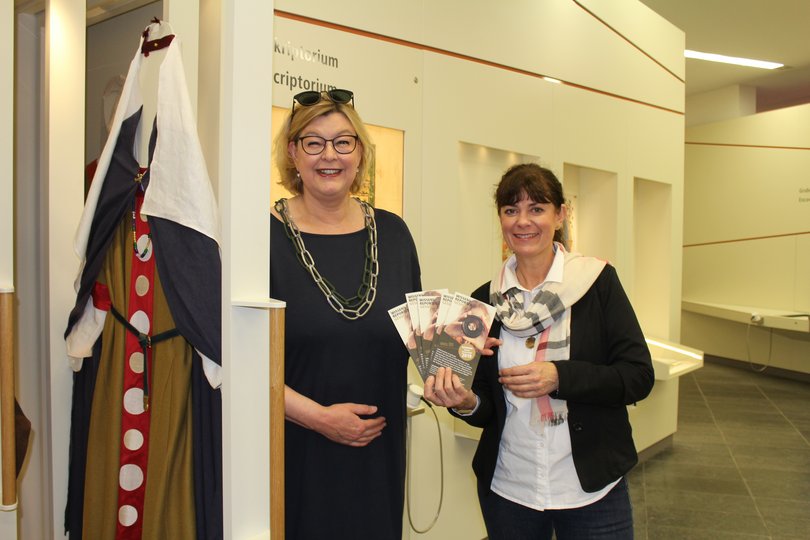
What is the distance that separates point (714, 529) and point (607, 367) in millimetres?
3225

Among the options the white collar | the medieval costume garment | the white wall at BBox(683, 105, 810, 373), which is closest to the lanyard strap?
the medieval costume garment

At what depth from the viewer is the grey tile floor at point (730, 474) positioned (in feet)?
14.4

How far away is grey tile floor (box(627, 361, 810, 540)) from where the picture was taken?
14.4 ft

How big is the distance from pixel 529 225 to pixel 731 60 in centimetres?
928

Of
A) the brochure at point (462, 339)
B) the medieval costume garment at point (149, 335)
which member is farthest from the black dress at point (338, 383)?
the medieval costume garment at point (149, 335)

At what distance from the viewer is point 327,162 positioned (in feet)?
5.71

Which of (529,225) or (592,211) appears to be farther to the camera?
(592,211)

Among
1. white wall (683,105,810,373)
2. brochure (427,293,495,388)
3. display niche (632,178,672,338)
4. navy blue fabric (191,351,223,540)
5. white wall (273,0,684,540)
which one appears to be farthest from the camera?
white wall (683,105,810,373)

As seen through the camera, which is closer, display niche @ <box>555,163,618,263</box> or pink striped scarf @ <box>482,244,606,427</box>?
pink striped scarf @ <box>482,244,606,427</box>

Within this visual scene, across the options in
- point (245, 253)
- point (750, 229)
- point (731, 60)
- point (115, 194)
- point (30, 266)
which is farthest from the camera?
point (750, 229)

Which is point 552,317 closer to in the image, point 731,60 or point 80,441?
point 80,441

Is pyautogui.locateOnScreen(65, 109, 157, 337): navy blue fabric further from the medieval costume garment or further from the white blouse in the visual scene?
the white blouse

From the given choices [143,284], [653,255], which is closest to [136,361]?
[143,284]

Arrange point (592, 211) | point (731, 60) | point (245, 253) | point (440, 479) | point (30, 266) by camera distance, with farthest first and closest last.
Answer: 1. point (731, 60)
2. point (592, 211)
3. point (440, 479)
4. point (30, 266)
5. point (245, 253)
